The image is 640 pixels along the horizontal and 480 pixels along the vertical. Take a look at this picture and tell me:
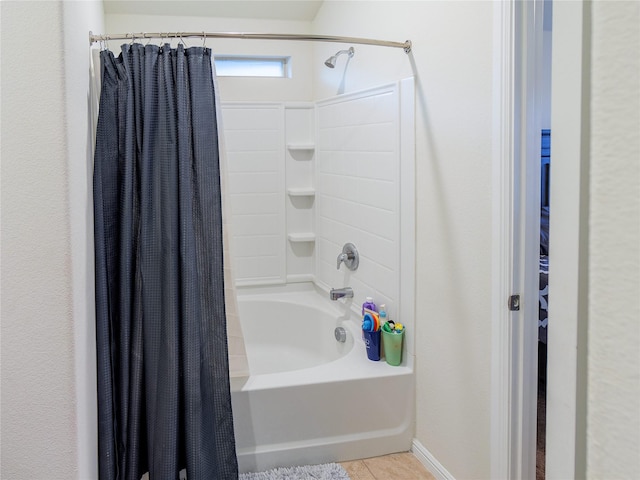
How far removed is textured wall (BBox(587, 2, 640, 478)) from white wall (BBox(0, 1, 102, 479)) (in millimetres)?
1476

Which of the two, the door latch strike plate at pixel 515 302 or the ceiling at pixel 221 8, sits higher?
the ceiling at pixel 221 8

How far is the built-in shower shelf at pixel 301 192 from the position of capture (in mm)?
4020

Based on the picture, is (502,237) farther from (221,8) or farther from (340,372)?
(221,8)

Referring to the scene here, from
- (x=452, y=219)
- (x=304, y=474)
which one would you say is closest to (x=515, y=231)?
(x=452, y=219)

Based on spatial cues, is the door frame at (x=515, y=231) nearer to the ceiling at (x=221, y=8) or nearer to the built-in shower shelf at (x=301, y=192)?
the built-in shower shelf at (x=301, y=192)

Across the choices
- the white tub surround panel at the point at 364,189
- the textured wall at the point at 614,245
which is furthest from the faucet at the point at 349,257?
the textured wall at the point at 614,245

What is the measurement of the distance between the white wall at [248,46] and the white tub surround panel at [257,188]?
0.17 m

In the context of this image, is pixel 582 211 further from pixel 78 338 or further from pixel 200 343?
pixel 200 343

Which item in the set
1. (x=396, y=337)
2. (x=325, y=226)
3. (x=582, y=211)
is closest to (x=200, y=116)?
(x=396, y=337)

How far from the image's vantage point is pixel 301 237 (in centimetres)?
406

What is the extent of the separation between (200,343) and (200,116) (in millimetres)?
892

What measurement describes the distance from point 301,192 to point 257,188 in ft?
0.97

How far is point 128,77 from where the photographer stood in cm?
231

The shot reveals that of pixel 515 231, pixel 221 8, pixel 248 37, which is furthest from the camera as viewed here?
pixel 221 8
